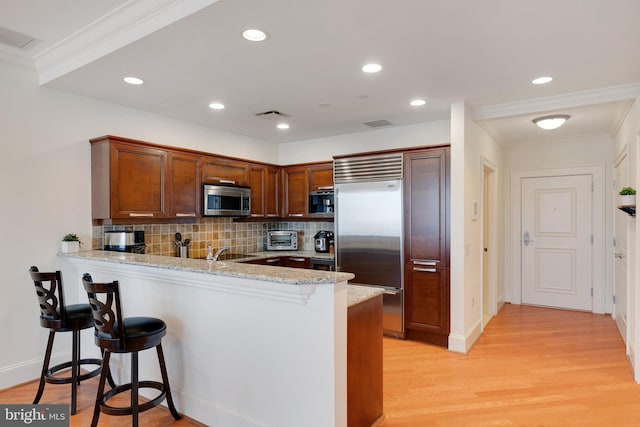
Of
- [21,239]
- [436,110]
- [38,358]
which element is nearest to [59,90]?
[21,239]

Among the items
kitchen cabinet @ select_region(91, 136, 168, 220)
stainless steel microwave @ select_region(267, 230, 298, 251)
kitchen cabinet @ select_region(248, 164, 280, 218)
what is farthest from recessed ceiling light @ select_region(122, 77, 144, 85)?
stainless steel microwave @ select_region(267, 230, 298, 251)

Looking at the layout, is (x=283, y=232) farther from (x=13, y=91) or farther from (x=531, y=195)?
(x=531, y=195)

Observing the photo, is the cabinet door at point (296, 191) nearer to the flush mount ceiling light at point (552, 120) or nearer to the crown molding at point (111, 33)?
the flush mount ceiling light at point (552, 120)

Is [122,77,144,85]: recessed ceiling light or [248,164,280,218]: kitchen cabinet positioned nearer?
[122,77,144,85]: recessed ceiling light

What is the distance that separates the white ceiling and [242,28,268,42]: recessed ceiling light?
5cm

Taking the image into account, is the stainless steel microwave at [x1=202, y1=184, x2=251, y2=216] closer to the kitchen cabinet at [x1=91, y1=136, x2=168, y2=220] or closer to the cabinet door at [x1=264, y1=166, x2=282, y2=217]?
the cabinet door at [x1=264, y1=166, x2=282, y2=217]

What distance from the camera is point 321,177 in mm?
5203

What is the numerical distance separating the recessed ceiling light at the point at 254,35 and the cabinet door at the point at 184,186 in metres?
A: 2.05

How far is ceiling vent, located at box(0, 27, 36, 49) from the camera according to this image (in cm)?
270

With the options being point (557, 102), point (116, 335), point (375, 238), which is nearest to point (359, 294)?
point (116, 335)

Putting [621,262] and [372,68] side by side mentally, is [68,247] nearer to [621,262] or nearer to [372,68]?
[372,68]

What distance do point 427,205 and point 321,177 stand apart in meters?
1.68

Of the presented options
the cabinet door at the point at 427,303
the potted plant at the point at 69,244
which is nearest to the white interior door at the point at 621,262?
the cabinet door at the point at 427,303

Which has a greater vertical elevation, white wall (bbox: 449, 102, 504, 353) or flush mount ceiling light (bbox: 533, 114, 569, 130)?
flush mount ceiling light (bbox: 533, 114, 569, 130)
